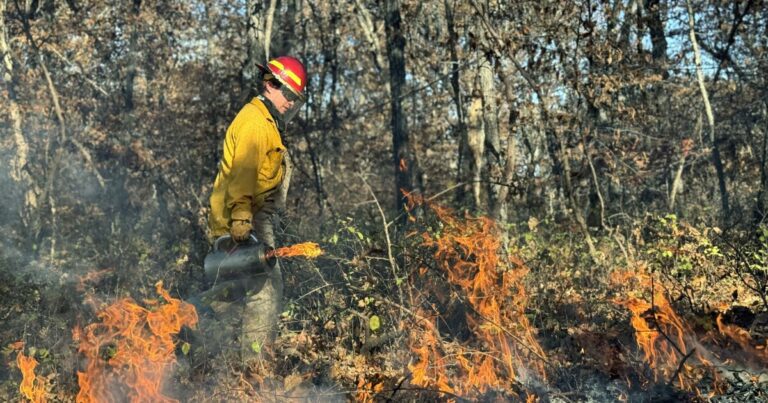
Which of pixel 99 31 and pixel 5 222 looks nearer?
pixel 5 222

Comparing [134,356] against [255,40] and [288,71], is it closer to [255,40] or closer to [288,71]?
[288,71]

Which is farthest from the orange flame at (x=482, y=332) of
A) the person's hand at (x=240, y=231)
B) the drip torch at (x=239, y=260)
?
the person's hand at (x=240, y=231)

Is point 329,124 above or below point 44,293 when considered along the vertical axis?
above

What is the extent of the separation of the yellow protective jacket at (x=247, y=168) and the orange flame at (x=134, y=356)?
66cm

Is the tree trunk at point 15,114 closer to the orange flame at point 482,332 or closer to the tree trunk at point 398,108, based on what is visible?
the tree trunk at point 398,108

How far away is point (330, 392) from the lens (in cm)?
518

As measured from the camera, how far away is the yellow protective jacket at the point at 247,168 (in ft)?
16.8

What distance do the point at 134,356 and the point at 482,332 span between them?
2596 mm

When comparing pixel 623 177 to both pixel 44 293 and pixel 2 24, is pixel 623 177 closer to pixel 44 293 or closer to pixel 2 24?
pixel 44 293

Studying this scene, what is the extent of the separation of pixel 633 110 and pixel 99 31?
14.0 m

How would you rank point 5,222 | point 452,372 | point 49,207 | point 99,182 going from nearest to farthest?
point 452,372, point 49,207, point 5,222, point 99,182

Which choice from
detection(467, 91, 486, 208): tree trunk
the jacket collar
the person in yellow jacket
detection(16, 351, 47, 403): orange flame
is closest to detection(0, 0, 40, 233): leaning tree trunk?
detection(467, 91, 486, 208): tree trunk

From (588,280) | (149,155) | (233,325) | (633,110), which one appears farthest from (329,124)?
(233,325)

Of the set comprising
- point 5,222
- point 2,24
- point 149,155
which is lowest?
point 5,222
